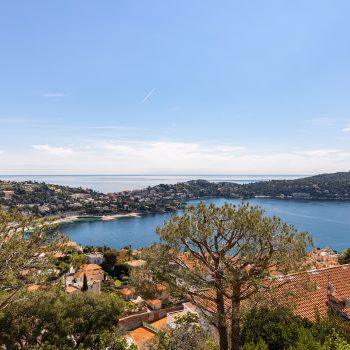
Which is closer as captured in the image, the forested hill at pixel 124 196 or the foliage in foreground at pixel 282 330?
the foliage in foreground at pixel 282 330

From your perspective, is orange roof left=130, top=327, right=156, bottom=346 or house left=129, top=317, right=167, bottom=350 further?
house left=129, top=317, right=167, bottom=350

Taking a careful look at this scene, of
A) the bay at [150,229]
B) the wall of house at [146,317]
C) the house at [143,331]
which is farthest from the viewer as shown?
the bay at [150,229]

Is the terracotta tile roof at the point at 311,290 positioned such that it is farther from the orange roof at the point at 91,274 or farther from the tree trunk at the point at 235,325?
the orange roof at the point at 91,274

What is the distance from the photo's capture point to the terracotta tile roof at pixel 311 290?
6918 millimetres

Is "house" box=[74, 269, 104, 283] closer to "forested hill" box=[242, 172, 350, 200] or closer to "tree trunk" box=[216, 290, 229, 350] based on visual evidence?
"tree trunk" box=[216, 290, 229, 350]

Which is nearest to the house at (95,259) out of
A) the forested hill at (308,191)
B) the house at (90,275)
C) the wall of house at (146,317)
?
the house at (90,275)

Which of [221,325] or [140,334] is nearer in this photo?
[221,325]

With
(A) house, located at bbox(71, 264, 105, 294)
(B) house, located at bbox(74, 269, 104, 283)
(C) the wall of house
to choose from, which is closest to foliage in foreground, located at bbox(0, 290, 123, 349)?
(C) the wall of house

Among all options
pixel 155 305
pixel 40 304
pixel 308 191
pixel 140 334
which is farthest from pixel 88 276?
pixel 308 191

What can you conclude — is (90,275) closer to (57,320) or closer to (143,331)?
(143,331)

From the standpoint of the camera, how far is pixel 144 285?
24.7ft

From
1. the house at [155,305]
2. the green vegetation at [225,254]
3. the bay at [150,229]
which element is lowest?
the bay at [150,229]

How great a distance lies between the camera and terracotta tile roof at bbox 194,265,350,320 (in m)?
6.92

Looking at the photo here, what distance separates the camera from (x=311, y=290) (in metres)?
6.85
